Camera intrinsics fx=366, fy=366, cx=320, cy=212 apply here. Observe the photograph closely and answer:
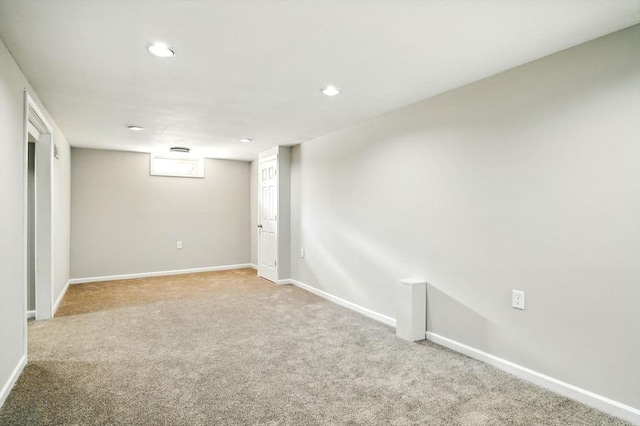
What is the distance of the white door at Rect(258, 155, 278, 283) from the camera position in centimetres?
574

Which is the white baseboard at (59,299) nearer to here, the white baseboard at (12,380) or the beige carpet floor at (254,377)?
the beige carpet floor at (254,377)

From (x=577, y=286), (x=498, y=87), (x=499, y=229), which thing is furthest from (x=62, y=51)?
(x=577, y=286)

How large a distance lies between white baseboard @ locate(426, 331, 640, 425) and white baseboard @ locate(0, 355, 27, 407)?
122 inches

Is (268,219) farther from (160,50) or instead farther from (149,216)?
(160,50)

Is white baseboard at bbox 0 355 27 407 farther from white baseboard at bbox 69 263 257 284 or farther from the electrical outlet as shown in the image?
white baseboard at bbox 69 263 257 284

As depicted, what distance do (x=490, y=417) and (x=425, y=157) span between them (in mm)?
2096

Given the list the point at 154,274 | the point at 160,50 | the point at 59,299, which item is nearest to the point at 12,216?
the point at 160,50

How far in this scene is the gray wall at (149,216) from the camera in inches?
229

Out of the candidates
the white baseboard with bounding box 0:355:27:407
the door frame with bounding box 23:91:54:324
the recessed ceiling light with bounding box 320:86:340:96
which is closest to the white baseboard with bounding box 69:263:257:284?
the door frame with bounding box 23:91:54:324

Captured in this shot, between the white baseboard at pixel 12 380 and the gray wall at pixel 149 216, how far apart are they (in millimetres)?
3584

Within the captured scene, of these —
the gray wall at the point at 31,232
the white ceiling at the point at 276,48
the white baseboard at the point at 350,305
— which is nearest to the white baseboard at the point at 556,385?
the white baseboard at the point at 350,305

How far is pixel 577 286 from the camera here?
7.39 ft

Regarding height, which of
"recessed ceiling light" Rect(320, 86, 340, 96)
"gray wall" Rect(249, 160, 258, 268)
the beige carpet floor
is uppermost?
"recessed ceiling light" Rect(320, 86, 340, 96)

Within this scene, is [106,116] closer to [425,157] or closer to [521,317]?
[425,157]
